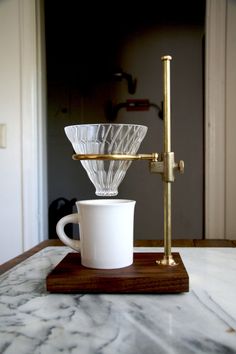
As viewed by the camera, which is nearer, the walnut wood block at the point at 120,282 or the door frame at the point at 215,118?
the walnut wood block at the point at 120,282

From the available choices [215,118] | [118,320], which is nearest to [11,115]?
[215,118]

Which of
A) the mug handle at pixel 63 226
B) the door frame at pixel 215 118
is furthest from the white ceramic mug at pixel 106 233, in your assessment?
the door frame at pixel 215 118

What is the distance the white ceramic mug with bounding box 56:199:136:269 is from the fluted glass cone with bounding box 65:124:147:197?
72 mm

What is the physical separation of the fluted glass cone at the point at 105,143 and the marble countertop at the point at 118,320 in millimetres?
188

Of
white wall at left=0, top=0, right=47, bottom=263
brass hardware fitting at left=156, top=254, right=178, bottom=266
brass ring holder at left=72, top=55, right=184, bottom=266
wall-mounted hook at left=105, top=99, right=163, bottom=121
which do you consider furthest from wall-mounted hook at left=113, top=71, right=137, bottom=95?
brass hardware fitting at left=156, top=254, right=178, bottom=266

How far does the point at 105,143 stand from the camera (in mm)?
542

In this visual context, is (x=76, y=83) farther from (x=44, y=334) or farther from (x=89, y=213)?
(x=44, y=334)

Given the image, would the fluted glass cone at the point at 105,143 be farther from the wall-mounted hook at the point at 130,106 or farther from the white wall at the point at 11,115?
the wall-mounted hook at the point at 130,106

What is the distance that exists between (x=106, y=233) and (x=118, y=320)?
0.48 ft

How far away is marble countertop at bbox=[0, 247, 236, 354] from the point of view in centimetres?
30

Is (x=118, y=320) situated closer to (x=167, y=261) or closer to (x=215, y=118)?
(x=167, y=261)

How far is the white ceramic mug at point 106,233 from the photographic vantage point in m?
0.48

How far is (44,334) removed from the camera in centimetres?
33

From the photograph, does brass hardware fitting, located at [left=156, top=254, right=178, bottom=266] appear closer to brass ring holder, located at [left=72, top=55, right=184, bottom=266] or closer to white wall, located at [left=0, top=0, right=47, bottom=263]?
brass ring holder, located at [left=72, top=55, right=184, bottom=266]
